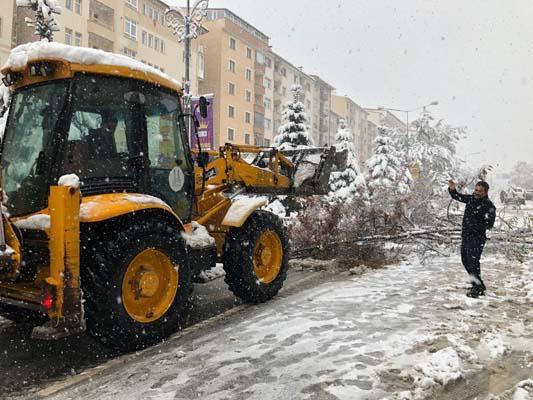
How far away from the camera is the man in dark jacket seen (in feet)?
23.9

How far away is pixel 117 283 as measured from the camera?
449 centimetres

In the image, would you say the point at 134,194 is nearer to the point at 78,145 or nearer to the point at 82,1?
the point at 78,145

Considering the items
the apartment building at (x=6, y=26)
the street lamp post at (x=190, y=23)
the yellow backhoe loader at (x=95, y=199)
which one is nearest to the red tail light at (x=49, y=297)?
the yellow backhoe loader at (x=95, y=199)

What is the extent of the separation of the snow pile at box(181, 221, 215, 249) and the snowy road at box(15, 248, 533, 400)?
938 millimetres

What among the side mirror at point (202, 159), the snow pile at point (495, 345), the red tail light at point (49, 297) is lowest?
the snow pile at point (495, 345)

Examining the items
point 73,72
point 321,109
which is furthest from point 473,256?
point 321,109

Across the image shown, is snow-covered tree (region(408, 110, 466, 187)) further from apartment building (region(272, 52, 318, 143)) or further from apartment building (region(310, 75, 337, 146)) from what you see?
apartment building (region(310, 75, 337, 146))

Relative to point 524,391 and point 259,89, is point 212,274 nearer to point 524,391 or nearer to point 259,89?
point 524,391

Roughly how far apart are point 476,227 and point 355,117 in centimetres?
8263

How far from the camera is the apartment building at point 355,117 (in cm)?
8119

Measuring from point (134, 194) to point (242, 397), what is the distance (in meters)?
2.31

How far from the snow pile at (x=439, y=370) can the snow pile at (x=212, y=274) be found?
2.90 metres

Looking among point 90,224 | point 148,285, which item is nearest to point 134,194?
point 90,224

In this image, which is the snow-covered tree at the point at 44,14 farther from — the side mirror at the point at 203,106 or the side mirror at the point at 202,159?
the side mirror at the point at 203,106
